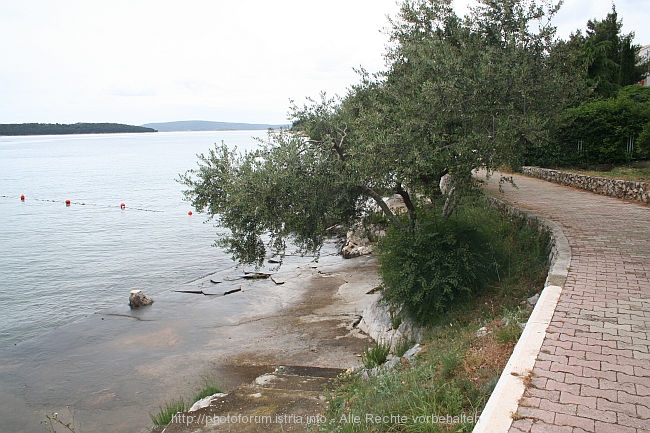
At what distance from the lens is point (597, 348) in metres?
5.70

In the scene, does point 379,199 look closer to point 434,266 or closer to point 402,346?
point 434,266

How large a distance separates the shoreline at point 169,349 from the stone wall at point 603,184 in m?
9.35

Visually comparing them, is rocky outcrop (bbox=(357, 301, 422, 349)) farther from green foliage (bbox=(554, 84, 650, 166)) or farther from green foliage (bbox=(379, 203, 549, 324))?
green foliage (bbox=(554, 84, 650, 166))

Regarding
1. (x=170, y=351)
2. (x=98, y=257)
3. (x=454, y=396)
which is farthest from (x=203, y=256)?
(x=454, y=396)

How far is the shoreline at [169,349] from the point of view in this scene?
12.2 m

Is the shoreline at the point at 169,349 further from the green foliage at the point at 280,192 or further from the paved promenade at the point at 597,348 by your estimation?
the paved promenade at the point at 597,348

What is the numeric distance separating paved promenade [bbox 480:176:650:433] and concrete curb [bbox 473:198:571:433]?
74mm

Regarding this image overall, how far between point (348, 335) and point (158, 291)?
11764 millimetres

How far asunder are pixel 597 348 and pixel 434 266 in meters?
6.10

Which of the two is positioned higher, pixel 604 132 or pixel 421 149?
pixel 604 132

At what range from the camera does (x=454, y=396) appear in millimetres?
5441

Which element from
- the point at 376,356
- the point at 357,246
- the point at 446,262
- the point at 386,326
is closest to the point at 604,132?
the point at 357,246

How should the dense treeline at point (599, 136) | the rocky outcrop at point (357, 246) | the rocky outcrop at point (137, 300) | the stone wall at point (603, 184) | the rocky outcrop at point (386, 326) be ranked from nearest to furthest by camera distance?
the rocky outcrop at point (386, 326)
the stone wall at point (603, 184)
the rocky outcrop at point (137, 300)
the dense treeline at point (599, 136)
the rocky outcrop at point (357, 246)

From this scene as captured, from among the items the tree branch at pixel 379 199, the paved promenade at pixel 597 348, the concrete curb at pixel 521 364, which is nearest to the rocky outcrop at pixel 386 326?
the tree branch at pixel 379 199
